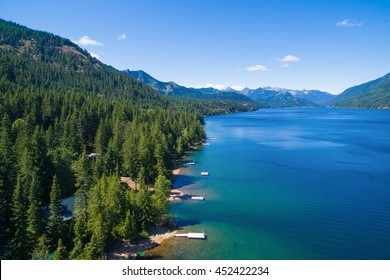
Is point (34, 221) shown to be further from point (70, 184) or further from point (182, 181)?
point (182, 181)

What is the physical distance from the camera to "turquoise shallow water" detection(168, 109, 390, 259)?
3991cm

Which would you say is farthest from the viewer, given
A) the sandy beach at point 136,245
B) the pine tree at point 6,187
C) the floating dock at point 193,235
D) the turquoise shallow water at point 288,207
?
Answer: the floating dock at point 193,235

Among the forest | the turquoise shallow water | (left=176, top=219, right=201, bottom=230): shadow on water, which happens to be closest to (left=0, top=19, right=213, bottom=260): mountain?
the forest

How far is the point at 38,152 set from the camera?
49125mm

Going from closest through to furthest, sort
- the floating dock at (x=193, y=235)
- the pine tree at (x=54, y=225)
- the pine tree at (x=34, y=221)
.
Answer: the pine tree at (x=34, y=221), the pine tree at (x=54, y=225), the floating dock at (x=193, y=235)

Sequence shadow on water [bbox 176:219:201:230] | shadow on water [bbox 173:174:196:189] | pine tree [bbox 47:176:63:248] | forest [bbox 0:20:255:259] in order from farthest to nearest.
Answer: shadow on water [bbox 173:174:196:189] < shadow on water [bbox 176:219:201:230] < pine tree [bbox 47:176:63:248] < forest [bbox 0:20:255:259]

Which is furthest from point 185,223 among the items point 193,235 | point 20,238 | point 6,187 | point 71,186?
point 6,187

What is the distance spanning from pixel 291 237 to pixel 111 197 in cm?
2773

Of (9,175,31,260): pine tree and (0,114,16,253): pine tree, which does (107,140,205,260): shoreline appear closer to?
(9,175,31,260): pine tree

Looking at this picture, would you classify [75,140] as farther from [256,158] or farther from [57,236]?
[256,158]

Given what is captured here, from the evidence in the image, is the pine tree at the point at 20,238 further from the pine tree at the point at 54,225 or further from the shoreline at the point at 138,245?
the shoreline at the point at 138,245

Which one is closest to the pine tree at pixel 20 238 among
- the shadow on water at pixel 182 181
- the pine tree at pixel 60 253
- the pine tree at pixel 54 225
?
the pine tree at pixel 54 225

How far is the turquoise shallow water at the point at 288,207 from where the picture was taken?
39.9 meters

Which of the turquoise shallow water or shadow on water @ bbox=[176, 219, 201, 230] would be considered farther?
shadow on water @ bbox=[176, 219, 201, 230]
